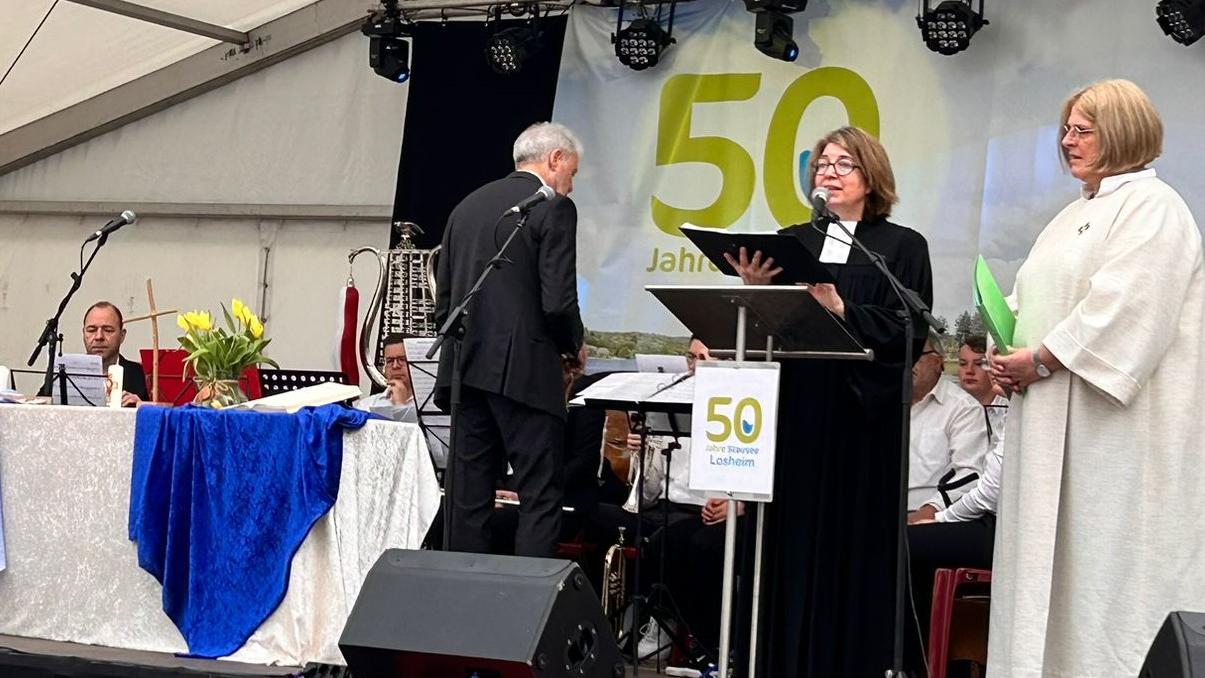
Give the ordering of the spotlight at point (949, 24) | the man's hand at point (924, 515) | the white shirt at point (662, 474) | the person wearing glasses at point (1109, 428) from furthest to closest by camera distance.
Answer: the spotlight at point (949, 24) → the white shirt at point (662, 474) → the man's hand at point (924, 515) → the person wearing glasses at point (1109, 428)

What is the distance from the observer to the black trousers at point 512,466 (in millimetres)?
4602

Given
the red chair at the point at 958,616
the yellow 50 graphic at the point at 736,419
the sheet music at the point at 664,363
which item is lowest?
the red chair at the point at 958,616

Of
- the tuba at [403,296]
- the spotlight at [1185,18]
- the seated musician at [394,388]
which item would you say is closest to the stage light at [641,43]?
the tuba at [403,296]

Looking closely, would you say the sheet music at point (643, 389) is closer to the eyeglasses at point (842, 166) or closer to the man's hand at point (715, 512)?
the man's hand at point (715, 512)

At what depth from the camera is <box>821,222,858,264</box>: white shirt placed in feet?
13.1

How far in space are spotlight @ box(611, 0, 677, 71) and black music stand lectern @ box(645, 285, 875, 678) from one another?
4.29 metres

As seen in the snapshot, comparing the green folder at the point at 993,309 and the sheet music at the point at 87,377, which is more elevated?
the green folder at the point at 993,309

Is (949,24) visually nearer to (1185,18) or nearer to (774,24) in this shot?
(774,24)

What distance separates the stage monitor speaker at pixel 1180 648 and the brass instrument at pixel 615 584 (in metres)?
3.37

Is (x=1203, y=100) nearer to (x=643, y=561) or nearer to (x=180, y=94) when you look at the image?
(x=643, y=561)

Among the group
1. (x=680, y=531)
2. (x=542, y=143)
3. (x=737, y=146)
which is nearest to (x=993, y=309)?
(x=542, y=143)

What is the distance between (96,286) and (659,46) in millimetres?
5285

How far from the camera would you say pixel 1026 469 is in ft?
11.4

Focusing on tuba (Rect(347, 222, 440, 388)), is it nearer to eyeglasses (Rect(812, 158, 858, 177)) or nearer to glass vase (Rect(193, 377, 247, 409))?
glass vase (Rect(193, 377, 247, 409))
